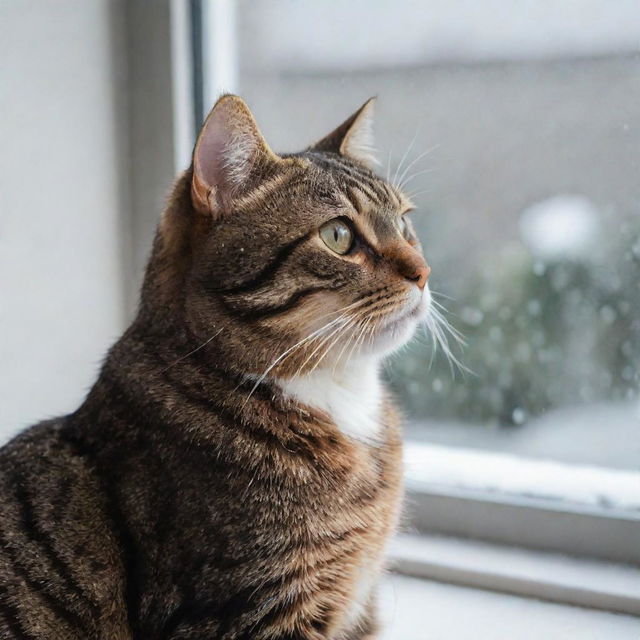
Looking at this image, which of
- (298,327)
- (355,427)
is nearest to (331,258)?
(298,327)

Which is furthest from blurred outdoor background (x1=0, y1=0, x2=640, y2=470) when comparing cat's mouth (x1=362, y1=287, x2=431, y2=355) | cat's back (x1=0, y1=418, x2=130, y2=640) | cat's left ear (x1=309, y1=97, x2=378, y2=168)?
cat's back (x1=0, y1=418, x2=130, y2=640)

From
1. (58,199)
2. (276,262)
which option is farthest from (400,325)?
(58,199)

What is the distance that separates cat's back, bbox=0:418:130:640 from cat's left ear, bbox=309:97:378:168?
1.85 ft

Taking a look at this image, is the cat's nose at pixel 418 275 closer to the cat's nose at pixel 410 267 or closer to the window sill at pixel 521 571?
the cat's nose at pixel 410 267

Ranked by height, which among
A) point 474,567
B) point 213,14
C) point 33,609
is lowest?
→ point 474,567

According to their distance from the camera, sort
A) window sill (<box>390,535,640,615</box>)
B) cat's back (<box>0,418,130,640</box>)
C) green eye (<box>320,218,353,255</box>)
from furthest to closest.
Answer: window sill (<box>390,535,640,615</box>) < green eye (<box>320,218,353,255</box>) < cat's back (<box>0,418,130,640</box>)

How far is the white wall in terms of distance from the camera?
3.82 ft

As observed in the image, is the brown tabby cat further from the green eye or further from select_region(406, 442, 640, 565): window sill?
select_region(406, 442, 640, 565): window sill

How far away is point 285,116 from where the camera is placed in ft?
4.50

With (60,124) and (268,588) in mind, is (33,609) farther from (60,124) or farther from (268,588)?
(60,124)

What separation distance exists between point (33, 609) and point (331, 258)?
1.69 feet

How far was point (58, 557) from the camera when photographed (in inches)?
32.3

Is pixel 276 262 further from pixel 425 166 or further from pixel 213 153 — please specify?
pixel 425 166

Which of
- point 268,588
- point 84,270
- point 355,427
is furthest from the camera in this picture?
point 84,270
